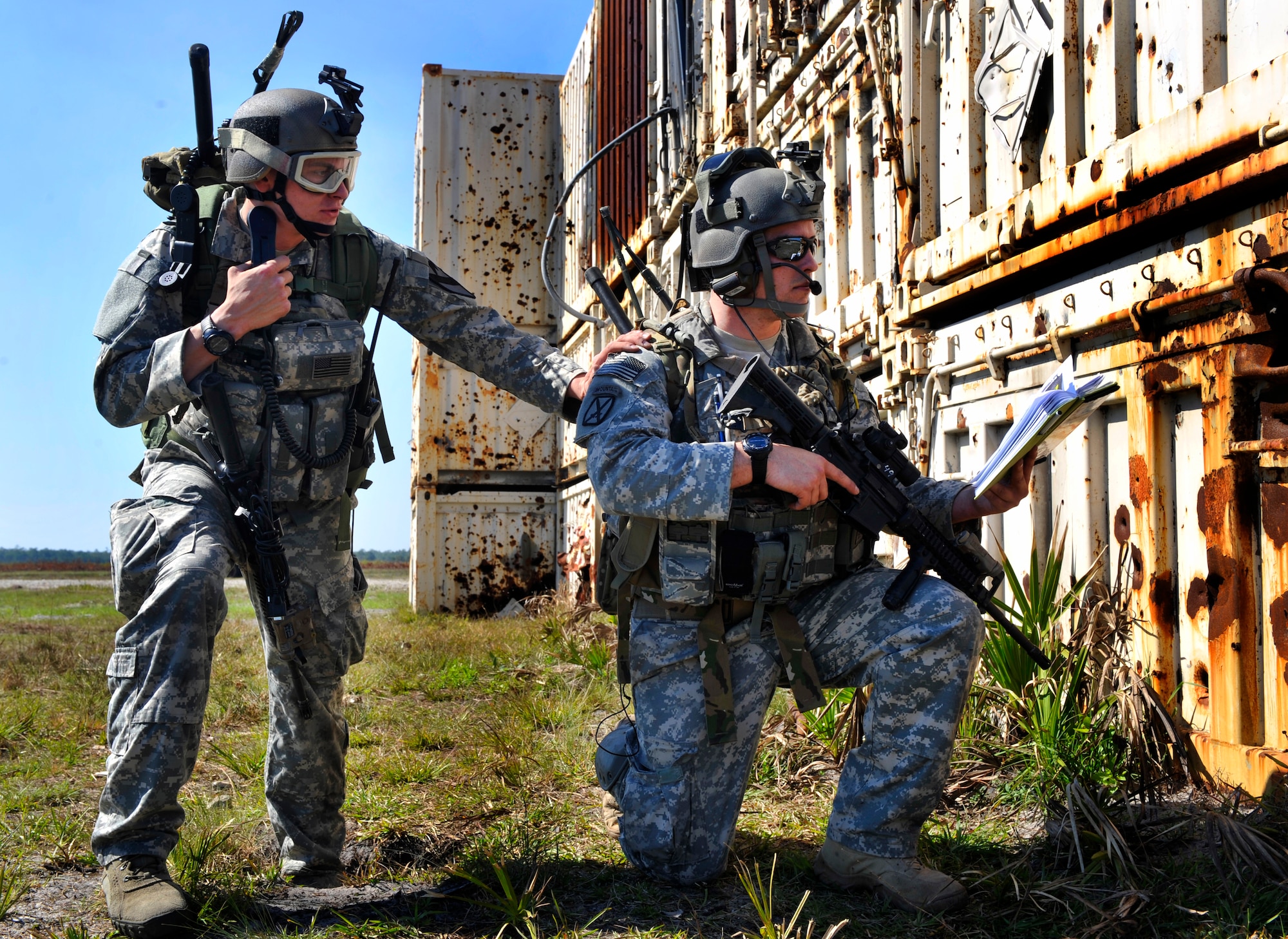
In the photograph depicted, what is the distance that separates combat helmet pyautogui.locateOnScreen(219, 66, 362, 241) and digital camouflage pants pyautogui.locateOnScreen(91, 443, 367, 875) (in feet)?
2.33

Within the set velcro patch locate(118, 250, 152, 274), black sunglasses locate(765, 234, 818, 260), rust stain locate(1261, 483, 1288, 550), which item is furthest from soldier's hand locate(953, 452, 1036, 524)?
velcro patch locate(118, 250, 152, 274)

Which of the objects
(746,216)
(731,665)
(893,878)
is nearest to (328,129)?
(746,216)

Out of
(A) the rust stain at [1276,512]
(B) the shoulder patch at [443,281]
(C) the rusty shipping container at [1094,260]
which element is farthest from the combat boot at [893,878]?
(B) the shoulder patch at [443,281]

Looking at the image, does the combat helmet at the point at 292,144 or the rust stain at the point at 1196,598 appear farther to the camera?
the combat helmet at the point at 292,144

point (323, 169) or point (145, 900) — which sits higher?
point (323, 169)

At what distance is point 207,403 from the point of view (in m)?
2.69

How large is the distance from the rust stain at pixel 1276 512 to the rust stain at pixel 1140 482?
36 centimetres

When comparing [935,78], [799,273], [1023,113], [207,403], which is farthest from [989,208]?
[207,403]

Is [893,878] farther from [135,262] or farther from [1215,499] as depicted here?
[135,262]

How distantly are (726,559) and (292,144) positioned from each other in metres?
1.51

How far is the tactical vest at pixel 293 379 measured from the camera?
9.06ft

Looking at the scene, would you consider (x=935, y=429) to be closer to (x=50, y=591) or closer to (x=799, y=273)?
(x=799, y=273)

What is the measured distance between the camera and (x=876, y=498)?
270 centimetres

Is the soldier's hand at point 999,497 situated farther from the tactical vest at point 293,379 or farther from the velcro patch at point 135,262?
the velcro patch at point 135,262
